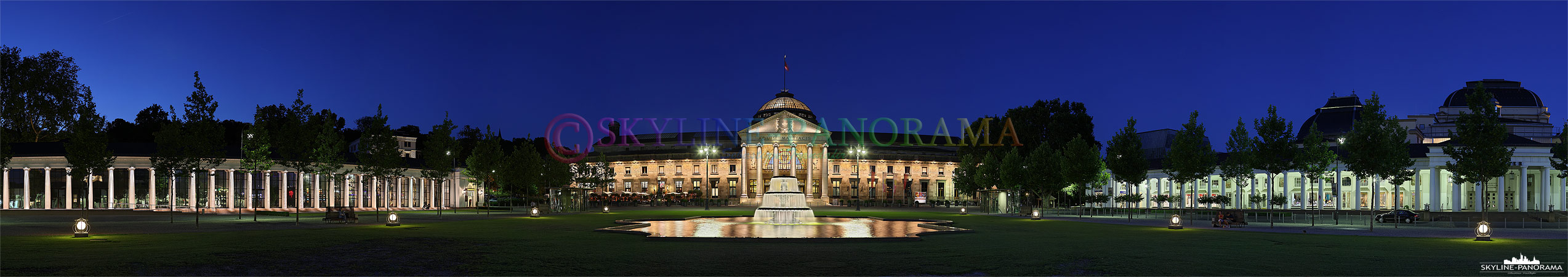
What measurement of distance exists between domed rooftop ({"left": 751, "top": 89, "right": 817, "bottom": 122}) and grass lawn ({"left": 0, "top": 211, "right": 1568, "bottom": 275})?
121 m

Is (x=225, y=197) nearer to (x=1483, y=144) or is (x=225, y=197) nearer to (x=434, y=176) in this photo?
(x=434, y=176)

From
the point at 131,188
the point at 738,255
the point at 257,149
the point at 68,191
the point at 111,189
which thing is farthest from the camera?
the point at 111,189

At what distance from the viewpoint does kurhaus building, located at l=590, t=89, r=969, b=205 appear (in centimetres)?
13100

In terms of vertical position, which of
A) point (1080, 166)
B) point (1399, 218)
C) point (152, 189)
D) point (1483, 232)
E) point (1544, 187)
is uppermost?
point (1080, 166)

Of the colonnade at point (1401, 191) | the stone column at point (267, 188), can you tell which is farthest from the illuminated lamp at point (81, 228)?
the colonnade at point (1401, 191)

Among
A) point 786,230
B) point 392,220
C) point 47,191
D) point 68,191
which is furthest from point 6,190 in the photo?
point 786,230

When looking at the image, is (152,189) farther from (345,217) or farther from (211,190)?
(345,217)

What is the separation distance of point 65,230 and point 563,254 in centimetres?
2211

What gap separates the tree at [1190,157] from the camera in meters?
52.0

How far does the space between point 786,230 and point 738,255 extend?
1299cm

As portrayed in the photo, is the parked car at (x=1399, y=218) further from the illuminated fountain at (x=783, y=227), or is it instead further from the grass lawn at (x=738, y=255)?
the illuminated fountain at (x=783, y=227)

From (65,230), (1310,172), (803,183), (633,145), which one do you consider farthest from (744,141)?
(65,230)

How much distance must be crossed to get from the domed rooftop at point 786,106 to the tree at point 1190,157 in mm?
98517

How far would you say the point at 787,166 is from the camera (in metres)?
132
